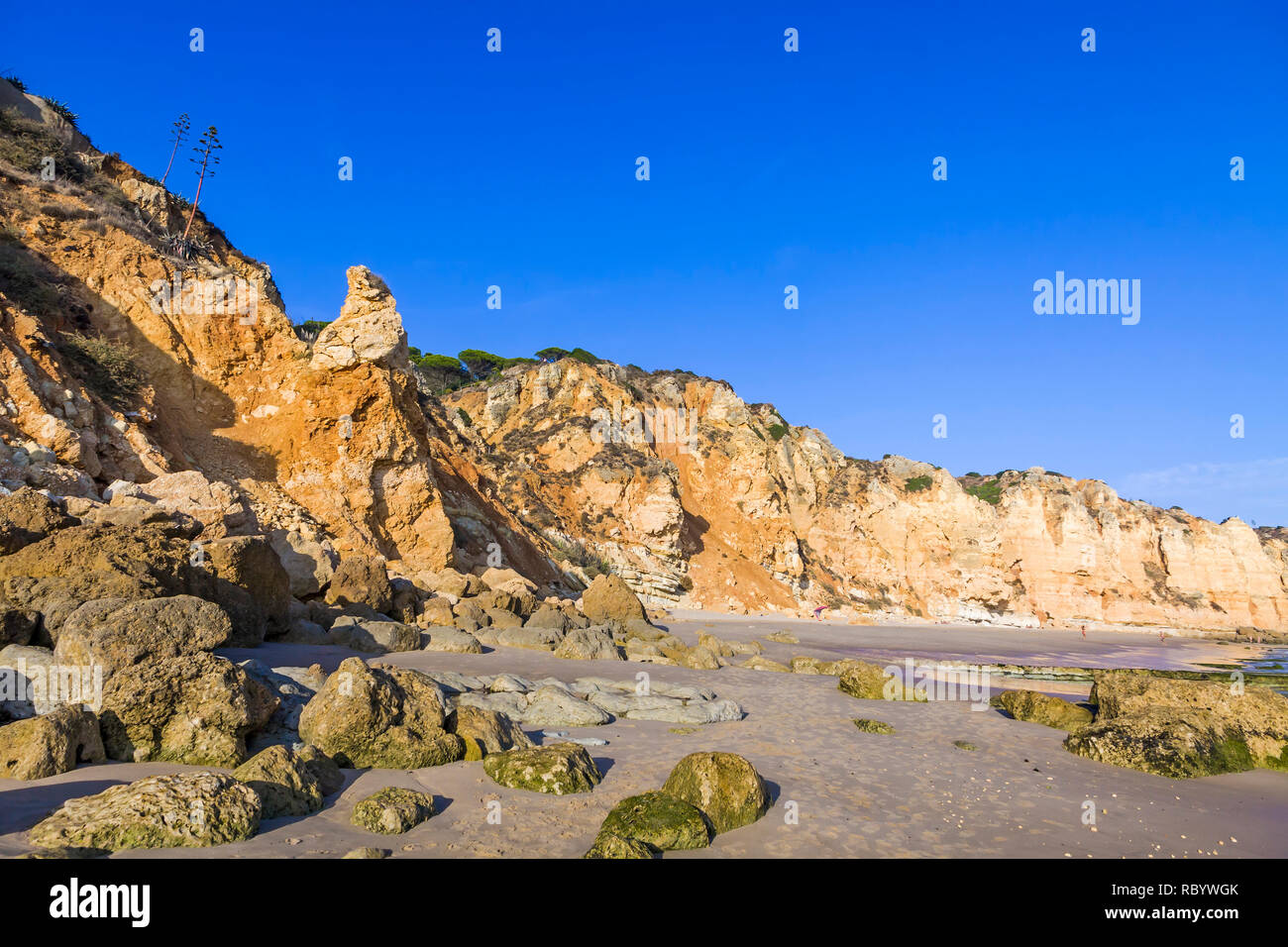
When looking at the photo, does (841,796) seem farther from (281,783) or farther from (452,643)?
(452,643)

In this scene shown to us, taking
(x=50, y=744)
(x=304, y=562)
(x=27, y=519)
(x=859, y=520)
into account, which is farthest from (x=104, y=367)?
(x=859, y=520)

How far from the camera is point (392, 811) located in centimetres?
475

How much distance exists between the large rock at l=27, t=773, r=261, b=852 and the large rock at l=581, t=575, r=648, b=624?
16850 millimetres

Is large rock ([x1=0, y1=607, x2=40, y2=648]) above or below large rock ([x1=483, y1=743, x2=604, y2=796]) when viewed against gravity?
above

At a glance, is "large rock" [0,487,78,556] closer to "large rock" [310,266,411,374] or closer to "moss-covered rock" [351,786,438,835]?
"moss-covered rock" [351,786,438,835]

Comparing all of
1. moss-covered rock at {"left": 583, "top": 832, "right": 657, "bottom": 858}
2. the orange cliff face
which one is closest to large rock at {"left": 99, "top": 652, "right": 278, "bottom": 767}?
moss-covered rock at {"left": 583, "top": 832, "right": 657, "bottom": 858}

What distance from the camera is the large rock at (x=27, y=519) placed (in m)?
7.95

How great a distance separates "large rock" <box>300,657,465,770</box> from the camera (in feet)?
20.2

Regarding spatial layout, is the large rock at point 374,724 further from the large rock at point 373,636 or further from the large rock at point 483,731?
the large rock at point 373,636

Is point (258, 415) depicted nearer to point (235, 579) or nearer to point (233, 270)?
point (233, 270)

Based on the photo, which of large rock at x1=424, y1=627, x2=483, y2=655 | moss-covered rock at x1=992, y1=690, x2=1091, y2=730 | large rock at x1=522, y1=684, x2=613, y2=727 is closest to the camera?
large rock at x1=522, y1=684, x2=613, y2=727

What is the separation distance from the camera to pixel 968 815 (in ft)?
20.3

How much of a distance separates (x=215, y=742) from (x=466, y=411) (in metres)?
46.5
